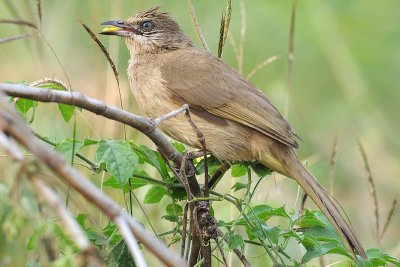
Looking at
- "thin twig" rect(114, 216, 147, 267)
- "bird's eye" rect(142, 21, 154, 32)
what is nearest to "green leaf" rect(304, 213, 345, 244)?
"thin twig" rect(114, 216, 147, 267)

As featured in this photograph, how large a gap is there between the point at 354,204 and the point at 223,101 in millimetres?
3070

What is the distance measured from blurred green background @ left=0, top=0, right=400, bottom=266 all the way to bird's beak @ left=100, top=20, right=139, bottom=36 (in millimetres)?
869

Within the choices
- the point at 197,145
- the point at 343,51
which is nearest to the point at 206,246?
the point at 197,145

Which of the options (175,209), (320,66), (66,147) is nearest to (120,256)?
(175,209)

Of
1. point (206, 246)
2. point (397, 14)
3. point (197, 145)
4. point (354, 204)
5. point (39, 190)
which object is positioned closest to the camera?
point (39, 190)

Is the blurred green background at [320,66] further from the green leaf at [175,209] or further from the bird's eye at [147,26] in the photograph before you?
the green leaf at [175,209]

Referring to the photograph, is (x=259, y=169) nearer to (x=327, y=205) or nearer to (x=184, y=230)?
(x=327, y=205)

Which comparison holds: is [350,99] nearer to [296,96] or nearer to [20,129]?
[296,96]

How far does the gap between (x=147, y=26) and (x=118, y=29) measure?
22 cm

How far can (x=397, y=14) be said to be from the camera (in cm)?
859

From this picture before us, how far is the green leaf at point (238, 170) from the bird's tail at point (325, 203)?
1.07 feet

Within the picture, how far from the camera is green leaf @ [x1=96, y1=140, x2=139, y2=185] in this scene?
309 centimetres

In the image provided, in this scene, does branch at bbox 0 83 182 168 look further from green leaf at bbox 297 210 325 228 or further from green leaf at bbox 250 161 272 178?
green leaf at bbox 250 161 272 178

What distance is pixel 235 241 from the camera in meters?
3.53
